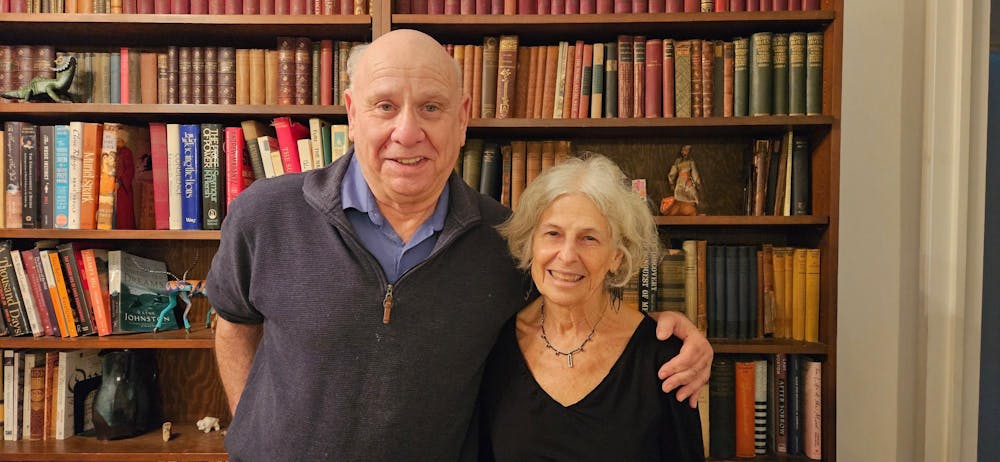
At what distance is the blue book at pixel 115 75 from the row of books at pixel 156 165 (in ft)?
0.40

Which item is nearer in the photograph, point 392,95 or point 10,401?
point 392,95

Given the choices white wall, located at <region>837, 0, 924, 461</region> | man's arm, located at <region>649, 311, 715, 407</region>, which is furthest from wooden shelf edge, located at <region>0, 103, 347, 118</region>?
white wall, located at <region>837, 0, 924, 461</region>

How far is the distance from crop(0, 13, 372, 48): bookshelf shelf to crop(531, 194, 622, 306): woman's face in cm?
108

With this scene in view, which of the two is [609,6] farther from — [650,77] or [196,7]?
[196,7]

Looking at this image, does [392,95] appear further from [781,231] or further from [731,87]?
[781,231]

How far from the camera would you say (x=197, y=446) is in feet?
6.93

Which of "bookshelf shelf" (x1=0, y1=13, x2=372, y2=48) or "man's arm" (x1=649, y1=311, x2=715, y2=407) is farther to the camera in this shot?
"bookshelf shelf" (x1=0, y1=13, x2=372, y2=48)

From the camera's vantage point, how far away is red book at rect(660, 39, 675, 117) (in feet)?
6.65

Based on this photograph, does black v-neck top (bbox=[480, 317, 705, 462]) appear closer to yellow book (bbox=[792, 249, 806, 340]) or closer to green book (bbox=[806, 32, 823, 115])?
yellow book (bbox=[792, 249, 806, 340])

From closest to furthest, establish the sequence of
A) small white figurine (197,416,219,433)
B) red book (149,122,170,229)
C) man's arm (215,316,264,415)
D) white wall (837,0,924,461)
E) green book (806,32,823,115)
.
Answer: man's arm (215,316,264,415) < white wall (837,0,924,461) < green book (806,32,823,115) < red book (149,122,170,229) < small white figurine (197,416,219,433)

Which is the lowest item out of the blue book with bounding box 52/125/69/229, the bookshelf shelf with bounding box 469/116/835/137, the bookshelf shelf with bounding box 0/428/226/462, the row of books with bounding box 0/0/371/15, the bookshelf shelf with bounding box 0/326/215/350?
the bookshelf shelf with bounding box 0/428/226/462

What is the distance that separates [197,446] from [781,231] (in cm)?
217

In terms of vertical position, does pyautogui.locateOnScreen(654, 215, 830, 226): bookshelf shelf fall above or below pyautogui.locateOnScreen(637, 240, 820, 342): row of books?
above

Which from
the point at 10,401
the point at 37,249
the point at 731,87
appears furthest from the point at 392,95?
the point at 10,401
